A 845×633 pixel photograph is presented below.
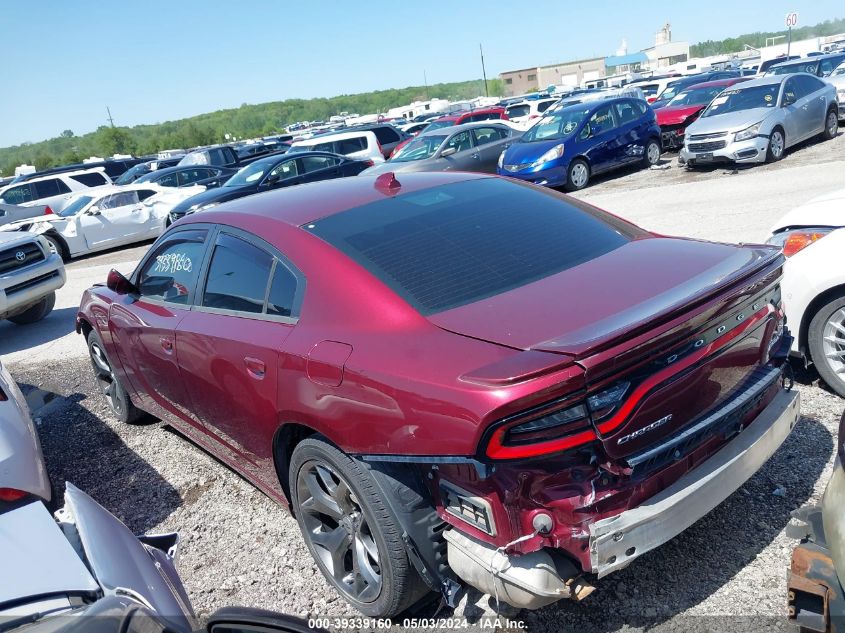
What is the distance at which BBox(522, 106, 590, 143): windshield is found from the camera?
14.7 m

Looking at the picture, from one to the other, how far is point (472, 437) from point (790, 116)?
14131 mm

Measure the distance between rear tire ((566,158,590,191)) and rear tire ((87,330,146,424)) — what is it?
10.6 m

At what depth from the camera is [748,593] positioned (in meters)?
2.80

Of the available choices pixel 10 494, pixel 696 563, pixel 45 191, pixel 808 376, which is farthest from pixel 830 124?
pixel 45 191

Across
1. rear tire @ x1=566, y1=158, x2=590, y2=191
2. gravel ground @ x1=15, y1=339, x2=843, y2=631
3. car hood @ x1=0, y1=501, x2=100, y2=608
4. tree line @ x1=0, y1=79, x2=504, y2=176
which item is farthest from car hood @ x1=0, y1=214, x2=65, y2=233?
tree line @ x1=0, y1=79, x2=504, y2=176

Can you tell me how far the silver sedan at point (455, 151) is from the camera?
1521 centimetres

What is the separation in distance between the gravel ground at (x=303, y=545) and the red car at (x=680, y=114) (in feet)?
47.6

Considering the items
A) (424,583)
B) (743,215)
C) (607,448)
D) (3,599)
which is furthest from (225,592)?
(743,215)

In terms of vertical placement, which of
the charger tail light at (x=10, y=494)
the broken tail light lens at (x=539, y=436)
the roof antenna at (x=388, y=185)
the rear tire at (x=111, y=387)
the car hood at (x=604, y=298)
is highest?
the roof antenna at (x=388, y=185)

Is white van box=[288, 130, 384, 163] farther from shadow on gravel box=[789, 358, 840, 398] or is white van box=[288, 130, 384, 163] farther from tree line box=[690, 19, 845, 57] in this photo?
tree line box=[690, 19, 845, 57]

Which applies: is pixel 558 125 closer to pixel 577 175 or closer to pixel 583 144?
pixel 583 144

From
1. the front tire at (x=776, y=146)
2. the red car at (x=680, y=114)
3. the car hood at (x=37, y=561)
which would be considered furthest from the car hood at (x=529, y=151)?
the car hood at (x=37, y=561)

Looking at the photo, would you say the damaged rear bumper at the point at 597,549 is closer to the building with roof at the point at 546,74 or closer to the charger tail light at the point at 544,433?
the charger tail light at the point at 544,433

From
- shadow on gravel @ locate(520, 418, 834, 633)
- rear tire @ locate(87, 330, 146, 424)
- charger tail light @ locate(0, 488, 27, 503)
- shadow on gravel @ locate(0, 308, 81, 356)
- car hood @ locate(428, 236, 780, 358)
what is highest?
car hood @ locate(428, 236, 780, 358)
